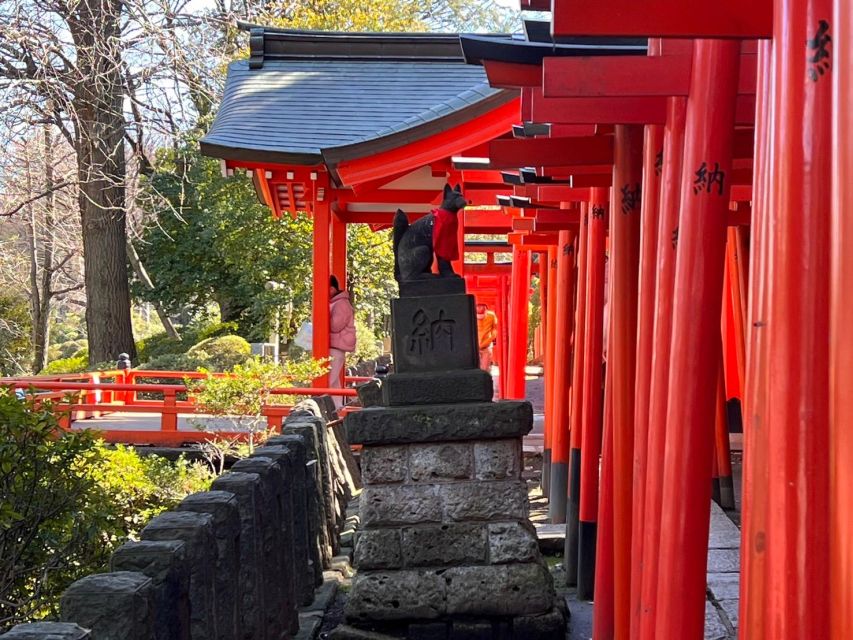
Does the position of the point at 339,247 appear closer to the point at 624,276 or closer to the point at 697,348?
the point at 624,276

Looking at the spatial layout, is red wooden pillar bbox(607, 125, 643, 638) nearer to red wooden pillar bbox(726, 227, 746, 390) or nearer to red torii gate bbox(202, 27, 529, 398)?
red wooden pillar bbox(726, 227, 746, 390)

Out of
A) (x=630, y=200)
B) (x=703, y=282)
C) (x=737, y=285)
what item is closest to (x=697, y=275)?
(x=703, y=282)

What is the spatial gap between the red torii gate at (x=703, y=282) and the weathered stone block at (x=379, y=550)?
1.09 metres

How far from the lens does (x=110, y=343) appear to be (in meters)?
19.7

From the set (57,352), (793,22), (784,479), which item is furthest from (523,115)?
(57,352)

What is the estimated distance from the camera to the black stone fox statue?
6.02 metres

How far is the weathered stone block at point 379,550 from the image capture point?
215 inches

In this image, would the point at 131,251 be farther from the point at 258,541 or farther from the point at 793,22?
the point at 793,22

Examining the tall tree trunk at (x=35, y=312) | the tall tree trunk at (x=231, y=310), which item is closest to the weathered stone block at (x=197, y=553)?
the tall tree trunk at (x=35, y=312)

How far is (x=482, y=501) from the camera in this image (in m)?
5.52

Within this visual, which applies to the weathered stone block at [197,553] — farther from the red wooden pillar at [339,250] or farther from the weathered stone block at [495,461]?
the red wooden pillar at [339,250]

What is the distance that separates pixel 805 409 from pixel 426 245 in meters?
4.20

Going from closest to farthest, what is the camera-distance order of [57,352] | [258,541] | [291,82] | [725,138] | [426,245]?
1. [725,138]
2. [258,541]
3. [426,245]
4. [291,82]
5. [57,352]

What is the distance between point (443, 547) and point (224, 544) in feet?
6.80
